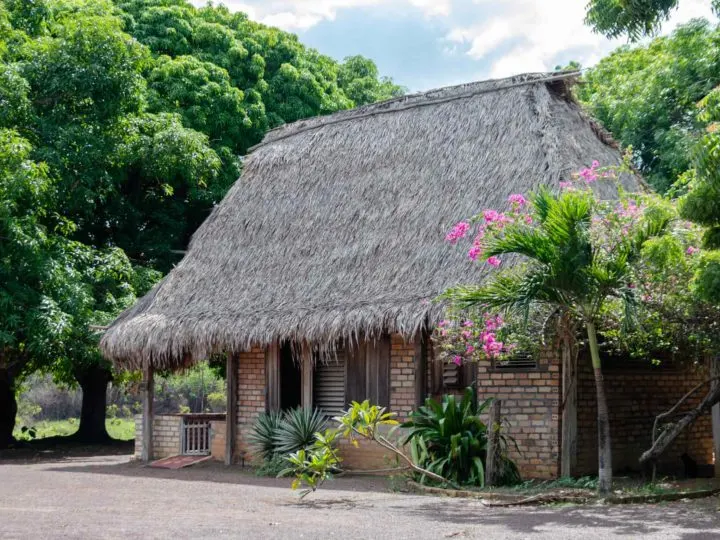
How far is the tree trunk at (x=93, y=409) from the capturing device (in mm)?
23312

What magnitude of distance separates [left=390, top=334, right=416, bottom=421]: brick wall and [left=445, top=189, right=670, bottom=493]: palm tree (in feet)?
13.0

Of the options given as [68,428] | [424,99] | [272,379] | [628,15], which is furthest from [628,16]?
[68,428]

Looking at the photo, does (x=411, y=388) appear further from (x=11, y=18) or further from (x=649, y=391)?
(x=11, y=18)

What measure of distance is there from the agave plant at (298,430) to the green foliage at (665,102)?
818cm

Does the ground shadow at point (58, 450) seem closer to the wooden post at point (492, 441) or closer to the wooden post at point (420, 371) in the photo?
the wooden post at point (420, 371)

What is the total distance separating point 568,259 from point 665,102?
11816mm

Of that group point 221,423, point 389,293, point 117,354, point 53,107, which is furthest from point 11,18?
point 389,293

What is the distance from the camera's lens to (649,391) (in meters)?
15.1

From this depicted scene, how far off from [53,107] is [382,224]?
7431mm

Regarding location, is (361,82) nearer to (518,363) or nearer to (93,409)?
(93,409)

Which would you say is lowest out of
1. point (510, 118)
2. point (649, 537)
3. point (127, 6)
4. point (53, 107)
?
point (649, 537)

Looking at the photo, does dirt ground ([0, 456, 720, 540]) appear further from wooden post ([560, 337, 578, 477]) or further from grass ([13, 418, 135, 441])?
grass ([13, 418, 135, 441])

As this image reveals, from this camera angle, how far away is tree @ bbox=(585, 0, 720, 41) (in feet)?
48.1

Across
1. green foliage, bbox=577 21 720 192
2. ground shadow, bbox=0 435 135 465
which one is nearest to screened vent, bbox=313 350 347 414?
ground shadow, bbox=0 435 135 465
